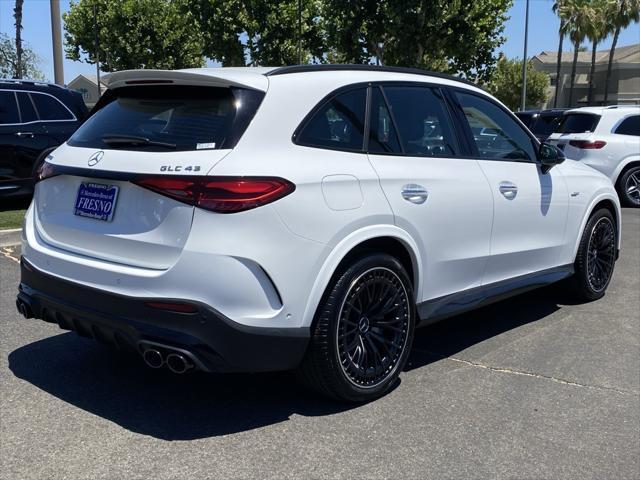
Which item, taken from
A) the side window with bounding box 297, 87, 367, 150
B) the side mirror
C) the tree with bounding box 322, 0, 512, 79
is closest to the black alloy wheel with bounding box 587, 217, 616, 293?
the side mirror

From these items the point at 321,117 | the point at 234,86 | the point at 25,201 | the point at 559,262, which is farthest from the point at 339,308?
the point at 25,201

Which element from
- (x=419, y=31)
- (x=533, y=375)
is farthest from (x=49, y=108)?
(x=419, y=31)

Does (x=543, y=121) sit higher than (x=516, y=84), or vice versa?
(x=516, y=84)

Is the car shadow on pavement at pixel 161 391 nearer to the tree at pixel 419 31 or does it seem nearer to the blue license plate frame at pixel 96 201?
the blue license plate frame at pixel 96 201

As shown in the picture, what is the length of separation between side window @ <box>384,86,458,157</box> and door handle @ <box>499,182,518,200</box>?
480 mm

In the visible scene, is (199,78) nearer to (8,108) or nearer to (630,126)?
Answer: (8,108)

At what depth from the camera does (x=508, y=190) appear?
183 inches

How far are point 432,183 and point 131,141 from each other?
1716 millimetres

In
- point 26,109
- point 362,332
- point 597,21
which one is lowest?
point 362,332

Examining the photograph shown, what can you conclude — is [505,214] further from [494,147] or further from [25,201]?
[25,201]

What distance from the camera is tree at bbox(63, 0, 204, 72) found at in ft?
126

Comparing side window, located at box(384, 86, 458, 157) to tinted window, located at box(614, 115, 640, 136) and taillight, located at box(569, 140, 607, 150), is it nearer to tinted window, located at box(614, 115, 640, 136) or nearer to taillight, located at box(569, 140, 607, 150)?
taillight, located at box(569, 140, 607, 150)

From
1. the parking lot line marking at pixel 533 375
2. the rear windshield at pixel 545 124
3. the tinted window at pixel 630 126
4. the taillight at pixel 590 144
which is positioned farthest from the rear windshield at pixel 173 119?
the rear windshield at pixel 545 124

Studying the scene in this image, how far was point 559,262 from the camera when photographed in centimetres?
540
